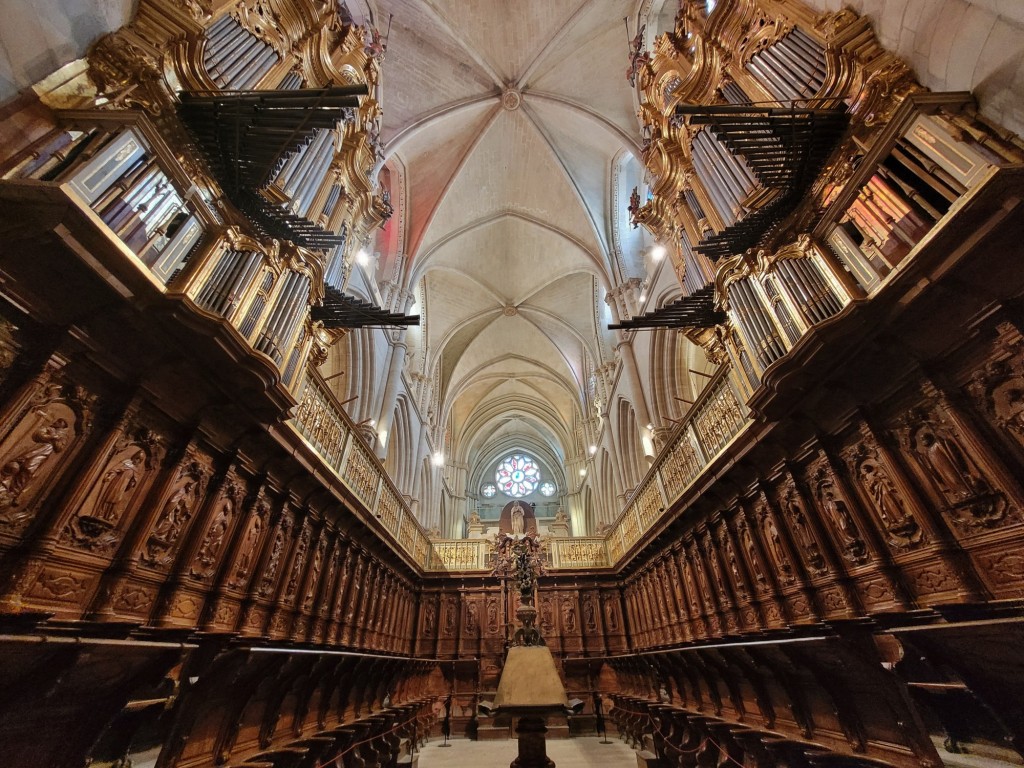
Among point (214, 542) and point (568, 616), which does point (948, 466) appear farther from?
point (568, 616)

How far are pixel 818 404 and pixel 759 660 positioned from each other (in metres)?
2.97

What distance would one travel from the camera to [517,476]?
3669cm

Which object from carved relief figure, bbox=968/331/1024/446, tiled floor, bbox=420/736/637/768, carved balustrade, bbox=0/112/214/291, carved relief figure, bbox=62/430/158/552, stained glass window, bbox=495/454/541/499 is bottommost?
tiled floor, bbox=420/736/637/768

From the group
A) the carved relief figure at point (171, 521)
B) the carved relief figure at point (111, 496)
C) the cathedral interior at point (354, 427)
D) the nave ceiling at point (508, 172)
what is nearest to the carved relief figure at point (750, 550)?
the cathedral interior at point (354, 427)

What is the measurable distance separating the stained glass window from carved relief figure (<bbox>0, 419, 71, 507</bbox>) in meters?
33.8

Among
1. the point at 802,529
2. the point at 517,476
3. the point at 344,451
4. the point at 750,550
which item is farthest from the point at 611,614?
the point at 517,476

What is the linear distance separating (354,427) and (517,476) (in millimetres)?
29373

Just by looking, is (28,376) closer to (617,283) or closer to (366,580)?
(366,580)

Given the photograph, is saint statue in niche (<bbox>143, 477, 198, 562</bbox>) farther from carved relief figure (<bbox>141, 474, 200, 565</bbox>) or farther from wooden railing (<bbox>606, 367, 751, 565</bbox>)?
wooden railing (<bbox>606, 367, 751, 565</bbox>)

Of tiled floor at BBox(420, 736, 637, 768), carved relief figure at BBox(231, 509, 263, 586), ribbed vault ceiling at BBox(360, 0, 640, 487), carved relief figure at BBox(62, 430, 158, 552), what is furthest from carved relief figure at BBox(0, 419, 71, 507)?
ribbed vault ceiling at BBox(360, 0, 640, 487)

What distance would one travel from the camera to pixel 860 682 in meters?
4.05

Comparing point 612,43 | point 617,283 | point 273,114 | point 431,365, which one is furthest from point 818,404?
point 431,365

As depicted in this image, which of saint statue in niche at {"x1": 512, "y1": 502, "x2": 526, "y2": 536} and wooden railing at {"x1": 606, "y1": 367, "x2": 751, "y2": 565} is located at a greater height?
saint statue in niche at {"x1": 512, "y1": 502, "x2": 526, "y2": 536}

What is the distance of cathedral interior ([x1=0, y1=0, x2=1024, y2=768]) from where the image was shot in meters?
3.15
